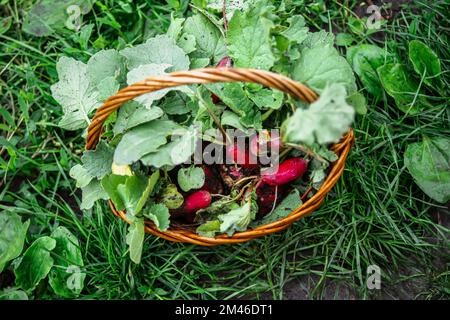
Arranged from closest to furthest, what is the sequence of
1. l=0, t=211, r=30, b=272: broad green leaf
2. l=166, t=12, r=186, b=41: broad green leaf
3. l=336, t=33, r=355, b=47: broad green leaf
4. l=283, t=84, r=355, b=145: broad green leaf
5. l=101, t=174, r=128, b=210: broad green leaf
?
l=283, t=84, r=355, b=145: broad green leaf, l=101, t=174, r=128, b=210: broad green leaf, l=166, t=12, r=186, b=41: broad green leaf, l=0, t=211, r=30, b=272: broad green leaf, l=336, t=33, r=355, b=47: broad green leaf

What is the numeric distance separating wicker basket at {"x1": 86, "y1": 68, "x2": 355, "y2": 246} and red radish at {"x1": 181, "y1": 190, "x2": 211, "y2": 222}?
47mm

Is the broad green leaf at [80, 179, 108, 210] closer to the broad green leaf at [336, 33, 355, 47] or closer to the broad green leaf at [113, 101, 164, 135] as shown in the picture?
the broad green leaf at [113, 101, 164, 135]

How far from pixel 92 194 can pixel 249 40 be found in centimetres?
48

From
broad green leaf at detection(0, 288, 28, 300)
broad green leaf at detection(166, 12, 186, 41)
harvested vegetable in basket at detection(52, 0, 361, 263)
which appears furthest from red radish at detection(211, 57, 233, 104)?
broad green leaf at detection(0, 288, 28, 300)

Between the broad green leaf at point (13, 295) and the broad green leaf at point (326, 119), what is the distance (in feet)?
2.67

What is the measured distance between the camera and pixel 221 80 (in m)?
0.92

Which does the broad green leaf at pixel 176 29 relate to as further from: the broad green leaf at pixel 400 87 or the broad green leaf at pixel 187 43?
the broad green leaf at pixel 400 87

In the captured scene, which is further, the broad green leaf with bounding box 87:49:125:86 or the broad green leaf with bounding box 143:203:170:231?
the broad green leaf with bounding box 87:49:125:86

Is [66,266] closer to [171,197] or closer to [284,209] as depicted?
[171,197]

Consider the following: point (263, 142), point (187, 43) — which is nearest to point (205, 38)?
point (187, 43)

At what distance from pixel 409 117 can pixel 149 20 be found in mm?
743

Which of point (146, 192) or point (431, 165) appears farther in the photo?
point (431, 165)

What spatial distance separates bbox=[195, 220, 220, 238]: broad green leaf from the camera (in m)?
1.11

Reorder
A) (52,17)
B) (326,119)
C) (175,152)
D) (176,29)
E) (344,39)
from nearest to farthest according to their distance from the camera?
1. (326,119)
2. (175,152)
3. (176,29)
4. (344,39)
5. (52,17)
